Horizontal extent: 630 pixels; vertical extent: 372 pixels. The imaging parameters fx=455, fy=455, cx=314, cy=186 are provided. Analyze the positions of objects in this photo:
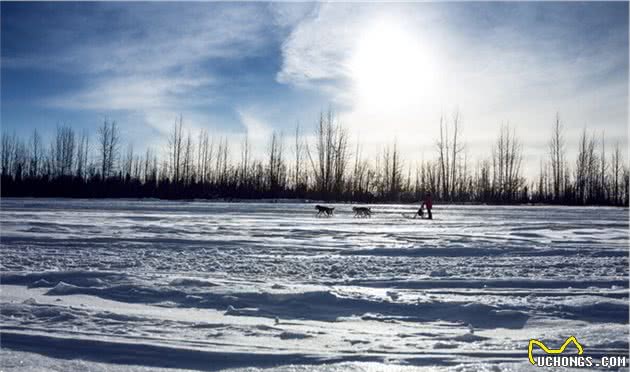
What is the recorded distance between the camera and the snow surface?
11.8 feet

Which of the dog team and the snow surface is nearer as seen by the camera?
the snow surface

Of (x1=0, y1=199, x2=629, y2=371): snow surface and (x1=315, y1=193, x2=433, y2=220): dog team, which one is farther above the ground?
(x1=315, y1=193, x2=433, y2=220): dog team

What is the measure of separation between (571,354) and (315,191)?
5017 cm

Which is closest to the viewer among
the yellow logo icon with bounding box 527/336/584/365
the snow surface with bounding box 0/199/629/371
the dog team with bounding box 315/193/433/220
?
the snow surface with bounding box 0/199/629/371

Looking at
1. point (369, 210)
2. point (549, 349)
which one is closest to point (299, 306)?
point (549, 349)

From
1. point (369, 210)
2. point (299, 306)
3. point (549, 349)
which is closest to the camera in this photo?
point (549, 349)

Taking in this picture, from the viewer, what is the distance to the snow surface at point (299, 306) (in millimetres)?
3590

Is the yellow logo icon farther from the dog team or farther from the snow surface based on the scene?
the dog team

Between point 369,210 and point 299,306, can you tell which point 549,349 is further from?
point 369,210

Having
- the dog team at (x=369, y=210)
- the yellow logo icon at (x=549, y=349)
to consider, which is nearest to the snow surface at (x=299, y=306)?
the yellow logo icon at (x=549, y=349)

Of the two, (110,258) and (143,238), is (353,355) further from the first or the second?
(143,238)

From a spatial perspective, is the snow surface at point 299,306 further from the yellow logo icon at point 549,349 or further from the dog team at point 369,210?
the dog team at point 369,210

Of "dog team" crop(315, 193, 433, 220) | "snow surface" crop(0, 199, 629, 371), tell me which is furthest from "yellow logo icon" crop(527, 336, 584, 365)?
"dog team" crop(315, 193, 433, 220)

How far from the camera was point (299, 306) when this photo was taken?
518 cm
